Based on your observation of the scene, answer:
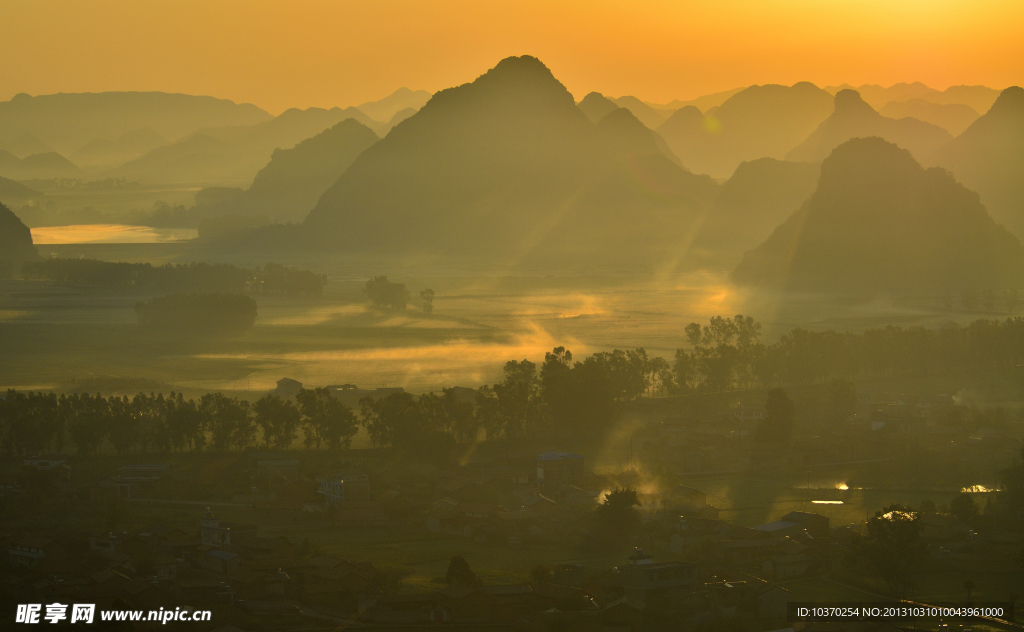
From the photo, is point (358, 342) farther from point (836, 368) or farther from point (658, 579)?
point (658, 579)

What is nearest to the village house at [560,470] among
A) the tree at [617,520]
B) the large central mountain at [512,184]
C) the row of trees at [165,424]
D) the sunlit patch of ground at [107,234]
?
the tree at [617,520]

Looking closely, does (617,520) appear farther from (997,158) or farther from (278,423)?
(997,158)

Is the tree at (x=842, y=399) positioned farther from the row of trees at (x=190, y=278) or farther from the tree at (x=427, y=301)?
the row of trees at (x=190, y=278)

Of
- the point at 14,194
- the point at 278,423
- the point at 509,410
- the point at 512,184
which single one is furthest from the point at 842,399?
the point at 14,194

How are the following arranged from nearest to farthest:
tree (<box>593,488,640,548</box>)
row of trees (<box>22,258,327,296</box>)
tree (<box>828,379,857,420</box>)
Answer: tree (<box>593,488,640,548</box>) < tree (<box>828,379,857,420</box>) < row of trees (<box>22,258,327,296</box>)

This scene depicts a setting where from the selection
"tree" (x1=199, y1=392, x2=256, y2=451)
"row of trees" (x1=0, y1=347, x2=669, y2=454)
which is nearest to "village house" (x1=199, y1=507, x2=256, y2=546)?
"tree" (x1=199, y1=392, x2=256, y2=451)

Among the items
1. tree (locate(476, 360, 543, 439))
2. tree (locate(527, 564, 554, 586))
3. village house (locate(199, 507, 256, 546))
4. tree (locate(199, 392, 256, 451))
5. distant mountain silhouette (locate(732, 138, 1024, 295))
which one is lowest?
tree (locate(527, 564, 554, 586))

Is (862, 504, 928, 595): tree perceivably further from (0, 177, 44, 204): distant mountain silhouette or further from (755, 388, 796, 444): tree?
(0, 177, 44, 204): distant mountain silhouette
